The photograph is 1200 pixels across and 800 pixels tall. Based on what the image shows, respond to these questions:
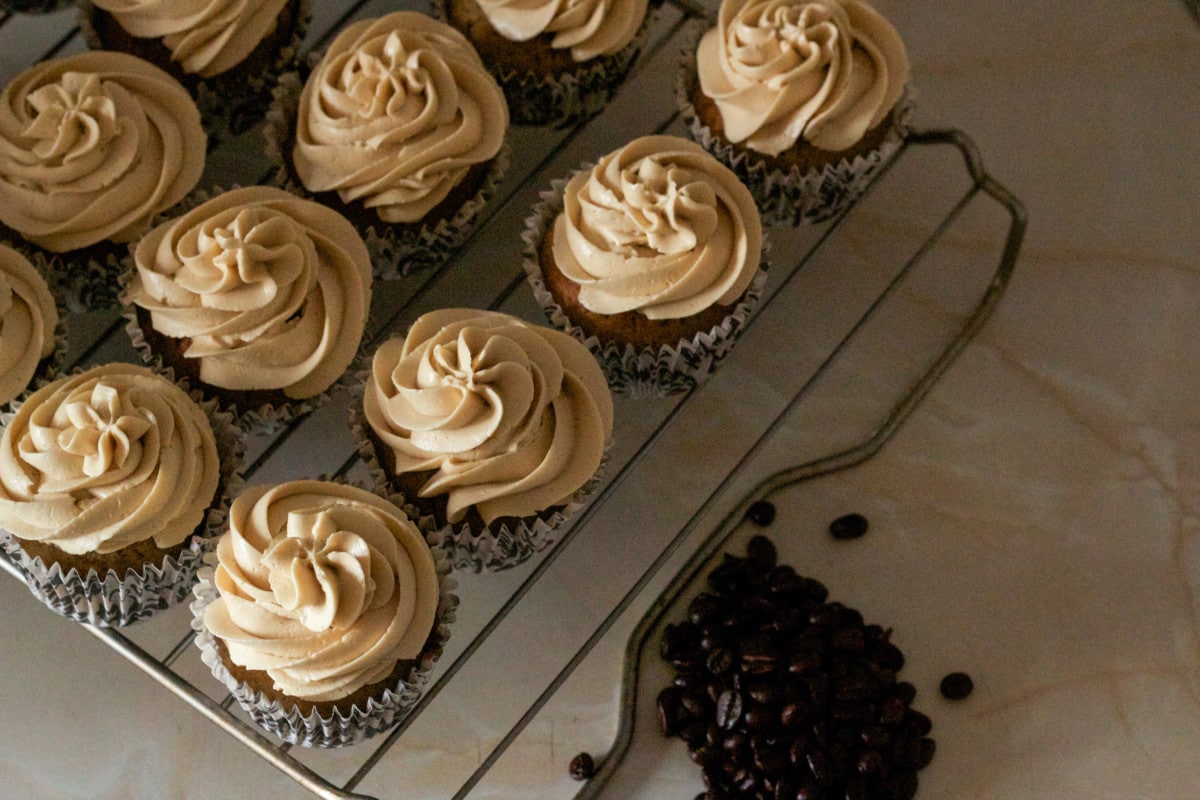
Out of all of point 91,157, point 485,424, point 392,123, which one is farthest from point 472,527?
point 91,157

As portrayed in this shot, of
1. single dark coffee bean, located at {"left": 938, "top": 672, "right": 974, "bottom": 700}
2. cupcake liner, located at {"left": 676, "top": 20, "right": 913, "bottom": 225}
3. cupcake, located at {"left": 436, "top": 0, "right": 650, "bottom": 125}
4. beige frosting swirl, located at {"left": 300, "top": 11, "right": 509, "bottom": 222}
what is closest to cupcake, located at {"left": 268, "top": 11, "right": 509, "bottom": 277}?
beige frosting swirl, located at {"left": 300, "top": 11, "right": 509, "bottom": 222}

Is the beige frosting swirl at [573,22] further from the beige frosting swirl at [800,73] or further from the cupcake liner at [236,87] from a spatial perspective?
the cupcake liner at [236,87]

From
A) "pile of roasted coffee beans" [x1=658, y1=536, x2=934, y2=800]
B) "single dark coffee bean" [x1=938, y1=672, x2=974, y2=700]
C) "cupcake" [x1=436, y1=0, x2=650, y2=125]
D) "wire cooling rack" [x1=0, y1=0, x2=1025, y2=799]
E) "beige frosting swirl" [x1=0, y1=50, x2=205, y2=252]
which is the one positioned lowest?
"single dark coffee bean" [x1=938, y1=672, x2=974, y2=700]

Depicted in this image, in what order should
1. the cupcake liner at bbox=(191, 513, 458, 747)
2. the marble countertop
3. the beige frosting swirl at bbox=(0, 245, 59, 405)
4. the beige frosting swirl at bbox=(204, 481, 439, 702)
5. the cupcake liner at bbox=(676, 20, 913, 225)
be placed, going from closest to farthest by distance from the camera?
the beige frosting swirl at bbox=(204, 481, 439, 702)
the cupcake liner at bbox=(191, 513, 458, 747)
the beige frosting swirl at bbox=(0, 245, 59, 405)
the marble countertop
the cupcake liner at bbox=(676, 20, 913, 225)

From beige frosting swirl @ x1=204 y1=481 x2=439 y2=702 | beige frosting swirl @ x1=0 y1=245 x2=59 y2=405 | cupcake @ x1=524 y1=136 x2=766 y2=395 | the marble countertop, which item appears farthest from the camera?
the marble countertop

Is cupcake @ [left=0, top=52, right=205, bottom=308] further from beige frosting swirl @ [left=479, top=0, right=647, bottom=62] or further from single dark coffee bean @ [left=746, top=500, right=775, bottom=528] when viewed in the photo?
single dark coffee bean @ [left=746, top=500, right=775, bottom=528]

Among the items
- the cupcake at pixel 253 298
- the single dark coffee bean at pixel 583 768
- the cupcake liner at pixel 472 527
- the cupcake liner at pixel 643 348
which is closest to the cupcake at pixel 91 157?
the cupcake at pixel 253 298
